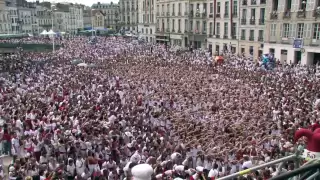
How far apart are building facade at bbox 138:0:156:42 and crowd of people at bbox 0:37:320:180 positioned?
41.1 metres

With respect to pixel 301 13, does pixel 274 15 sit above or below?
above

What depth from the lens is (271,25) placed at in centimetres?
3694

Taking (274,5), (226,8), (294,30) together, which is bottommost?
(294,30)

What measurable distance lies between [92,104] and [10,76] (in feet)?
41.8

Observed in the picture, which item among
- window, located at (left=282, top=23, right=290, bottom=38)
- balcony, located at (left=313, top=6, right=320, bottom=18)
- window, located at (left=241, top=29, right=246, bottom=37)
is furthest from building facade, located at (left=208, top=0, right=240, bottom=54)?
balcony, located at (left=313, top=6, right=320, bottom=18)

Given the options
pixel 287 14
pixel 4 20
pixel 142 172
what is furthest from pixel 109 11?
pixel 142 172

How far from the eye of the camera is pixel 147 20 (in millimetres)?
70188

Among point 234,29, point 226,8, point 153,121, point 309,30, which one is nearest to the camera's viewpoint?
point 153,121

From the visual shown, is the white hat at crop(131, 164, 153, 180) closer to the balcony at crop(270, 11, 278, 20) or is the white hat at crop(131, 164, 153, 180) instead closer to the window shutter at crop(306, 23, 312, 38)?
the window shutter at crop(306, 23, 312, 38)

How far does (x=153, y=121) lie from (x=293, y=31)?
75.2 feet

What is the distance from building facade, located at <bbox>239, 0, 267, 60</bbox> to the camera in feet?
133

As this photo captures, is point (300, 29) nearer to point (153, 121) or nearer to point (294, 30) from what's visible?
point (294, 30)

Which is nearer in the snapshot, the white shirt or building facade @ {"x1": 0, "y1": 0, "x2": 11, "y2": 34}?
the white shirt

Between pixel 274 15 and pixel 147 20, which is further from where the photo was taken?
pixel 147 20
